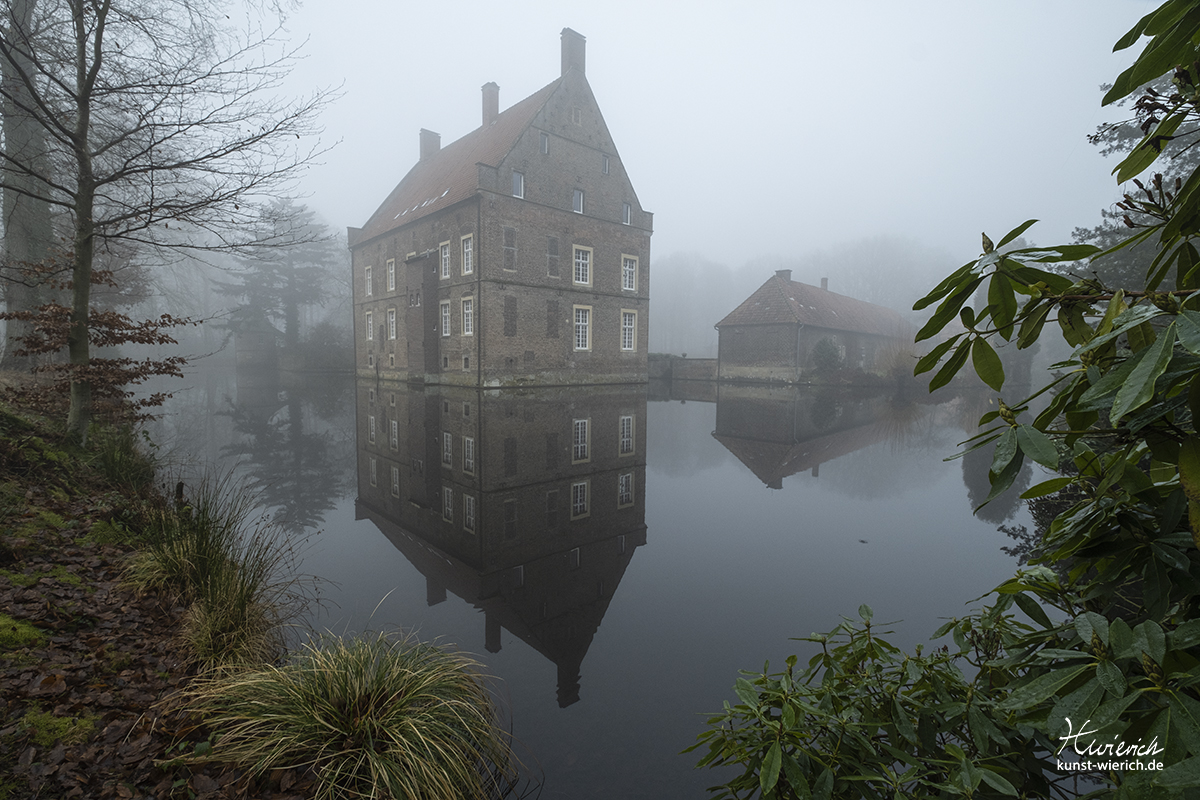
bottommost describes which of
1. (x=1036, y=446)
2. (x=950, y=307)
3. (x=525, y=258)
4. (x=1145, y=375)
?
(x=1036, y=446)

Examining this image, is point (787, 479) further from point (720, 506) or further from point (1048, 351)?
point (1048, 351)

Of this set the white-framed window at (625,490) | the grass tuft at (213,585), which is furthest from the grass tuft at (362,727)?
the white-framed window at (625,490)

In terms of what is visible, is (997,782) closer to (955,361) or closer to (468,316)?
(955,361)

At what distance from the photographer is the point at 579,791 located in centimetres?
273

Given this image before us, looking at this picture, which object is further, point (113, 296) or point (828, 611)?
point (113, 296)

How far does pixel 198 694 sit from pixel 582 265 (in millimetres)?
26668

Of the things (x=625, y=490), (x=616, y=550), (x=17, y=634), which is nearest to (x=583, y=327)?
(x=625, y=490)

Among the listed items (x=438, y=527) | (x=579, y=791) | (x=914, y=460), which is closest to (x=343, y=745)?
(x=579, y=791)

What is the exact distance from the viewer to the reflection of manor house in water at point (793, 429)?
1120 cm

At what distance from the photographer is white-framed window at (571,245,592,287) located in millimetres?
27625

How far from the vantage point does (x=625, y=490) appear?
8438mm

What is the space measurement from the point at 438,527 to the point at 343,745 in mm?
4307

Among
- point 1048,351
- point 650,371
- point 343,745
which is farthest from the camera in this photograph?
point 1048,351

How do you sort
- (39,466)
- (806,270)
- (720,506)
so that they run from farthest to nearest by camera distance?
1. (806,270)
2. (720,506)
3. (39,466)
